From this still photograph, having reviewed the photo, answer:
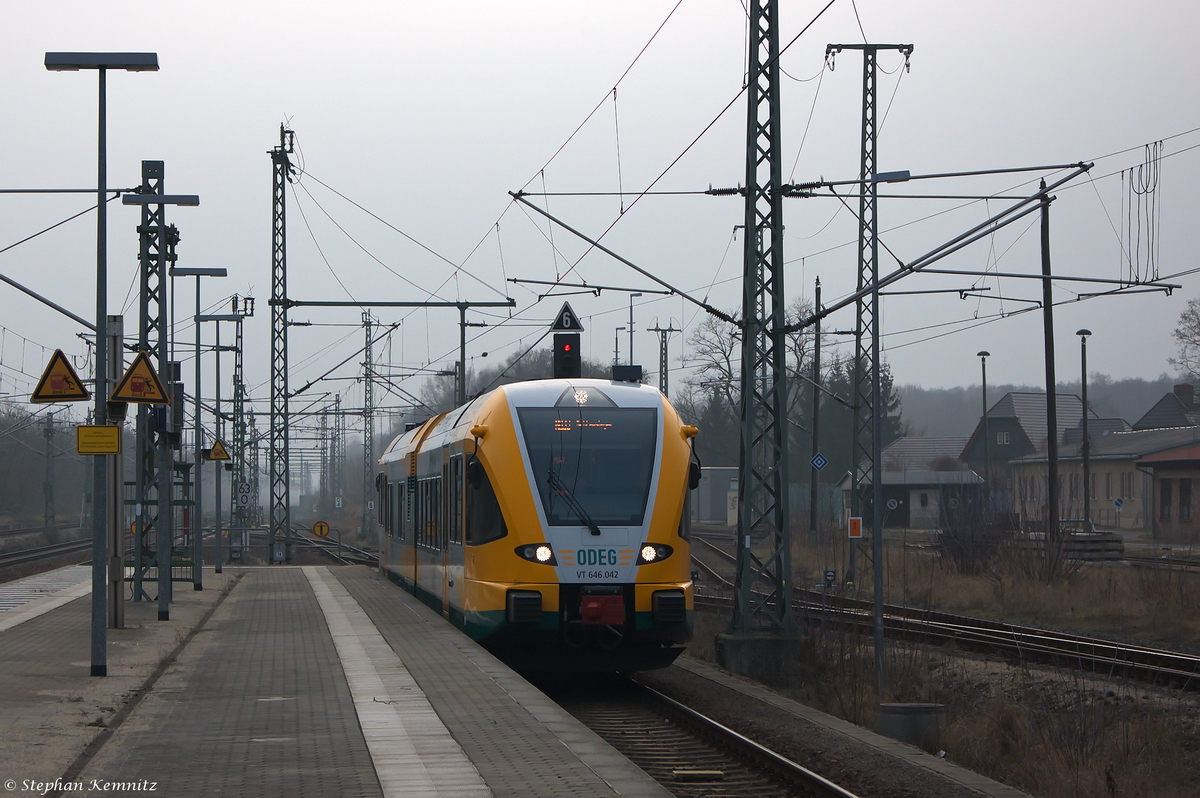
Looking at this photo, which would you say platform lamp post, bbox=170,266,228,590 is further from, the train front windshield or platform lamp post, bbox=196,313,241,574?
the train front windshield

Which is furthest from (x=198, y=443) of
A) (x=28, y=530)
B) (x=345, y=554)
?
(x=28, y=530)

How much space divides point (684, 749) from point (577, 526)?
299 cm

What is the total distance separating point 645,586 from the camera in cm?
1321

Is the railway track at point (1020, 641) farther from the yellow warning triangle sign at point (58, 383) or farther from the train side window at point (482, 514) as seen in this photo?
the yellow warning triangle sign at point (58, 383)

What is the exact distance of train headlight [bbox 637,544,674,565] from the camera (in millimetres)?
13281

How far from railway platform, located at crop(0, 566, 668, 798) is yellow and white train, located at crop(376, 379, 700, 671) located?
772 mm

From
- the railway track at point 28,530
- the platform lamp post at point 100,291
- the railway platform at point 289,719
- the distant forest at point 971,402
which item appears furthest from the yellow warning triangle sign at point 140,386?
the distant forest at point 971,402

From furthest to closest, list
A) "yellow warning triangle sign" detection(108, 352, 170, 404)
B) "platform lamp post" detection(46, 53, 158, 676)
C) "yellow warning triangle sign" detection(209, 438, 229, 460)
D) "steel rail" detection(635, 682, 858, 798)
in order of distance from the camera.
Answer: "yellow warning triangle sign" detection(209, 438, 229, 460) < "yellow warning triangle sign" detection(108, 352, 170, 404) < "platform lamp post" detection(46, 53, 158, 676) < "steel rail" detection(635, 682, 858, 798)

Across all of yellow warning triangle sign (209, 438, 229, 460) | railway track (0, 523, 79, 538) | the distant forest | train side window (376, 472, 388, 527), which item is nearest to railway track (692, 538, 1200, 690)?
train side window (376, 472, 388, 527)

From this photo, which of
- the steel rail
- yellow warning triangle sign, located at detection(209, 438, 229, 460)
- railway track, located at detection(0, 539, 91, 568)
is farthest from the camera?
railway track, located at detection(0, 539, 91, 568)

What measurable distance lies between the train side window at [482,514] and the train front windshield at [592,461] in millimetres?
526

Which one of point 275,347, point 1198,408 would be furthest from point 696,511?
point 275,347

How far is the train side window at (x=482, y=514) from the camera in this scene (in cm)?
1351

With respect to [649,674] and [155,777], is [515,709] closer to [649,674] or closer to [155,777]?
[155,777]
